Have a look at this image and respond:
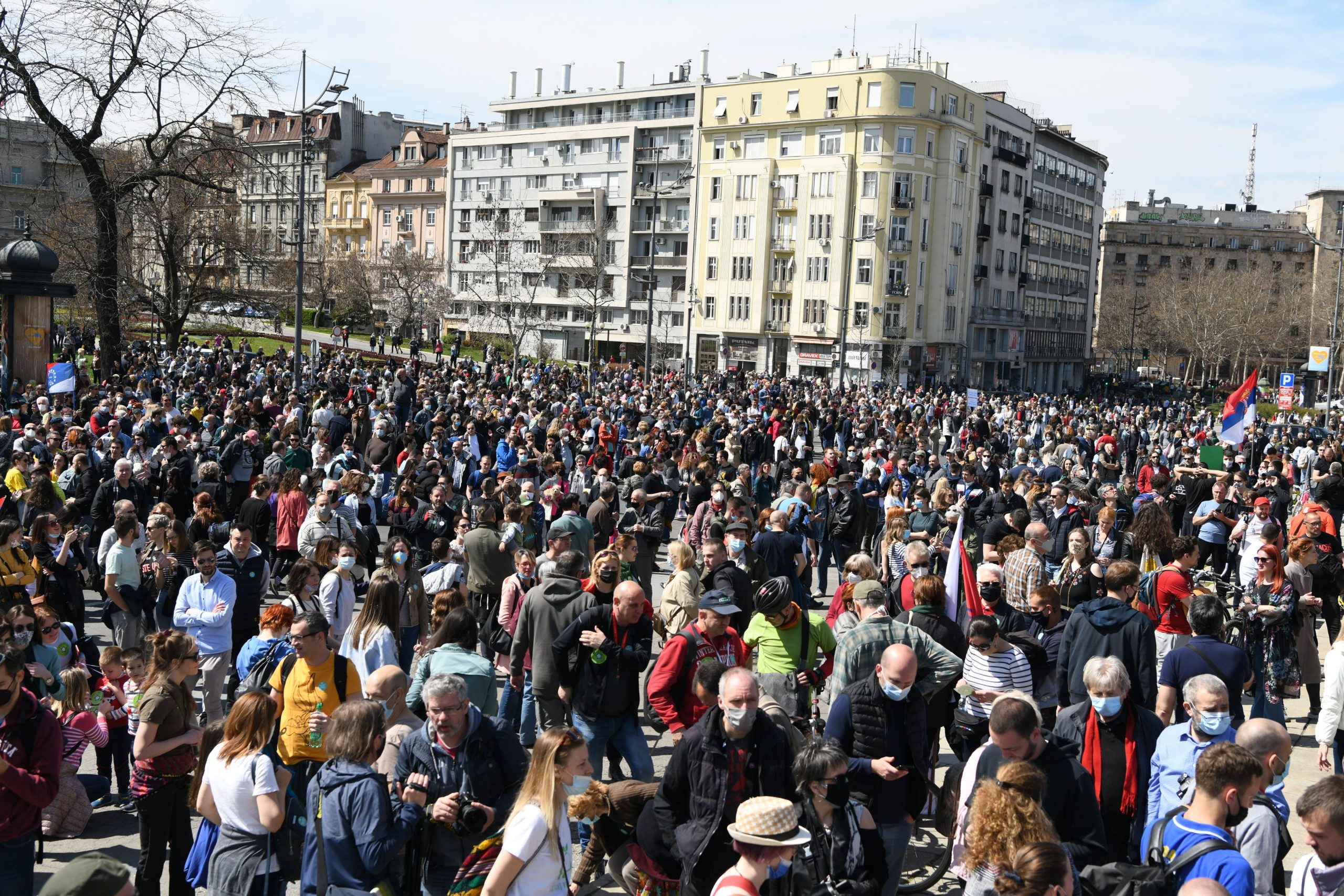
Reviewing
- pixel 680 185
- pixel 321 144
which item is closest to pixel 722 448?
pixel 680 185

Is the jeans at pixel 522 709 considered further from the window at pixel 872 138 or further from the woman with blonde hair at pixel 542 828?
the window at pixel 872 138

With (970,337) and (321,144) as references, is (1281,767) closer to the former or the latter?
(970,337)

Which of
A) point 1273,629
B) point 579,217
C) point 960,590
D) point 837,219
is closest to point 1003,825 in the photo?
point 960,590

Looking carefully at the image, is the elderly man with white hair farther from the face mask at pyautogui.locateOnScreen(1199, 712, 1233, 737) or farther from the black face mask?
the black face mask

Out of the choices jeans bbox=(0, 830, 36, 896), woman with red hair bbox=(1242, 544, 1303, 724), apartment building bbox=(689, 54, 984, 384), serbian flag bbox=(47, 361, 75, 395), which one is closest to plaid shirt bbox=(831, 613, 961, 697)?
woman with red hair bbox=(1242, 544, 1303, 724)

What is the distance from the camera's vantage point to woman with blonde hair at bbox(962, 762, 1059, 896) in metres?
4.05

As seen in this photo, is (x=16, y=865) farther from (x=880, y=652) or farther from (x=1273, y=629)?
(x=1273, y=629)

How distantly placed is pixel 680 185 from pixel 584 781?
69594 millimetres

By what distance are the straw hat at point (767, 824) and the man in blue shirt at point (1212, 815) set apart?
1.41 m

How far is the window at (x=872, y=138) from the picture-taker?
65500 mm

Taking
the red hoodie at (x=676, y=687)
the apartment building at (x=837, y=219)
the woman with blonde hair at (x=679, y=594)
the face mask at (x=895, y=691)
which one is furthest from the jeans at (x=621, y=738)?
the apartment building at (x=837, y=219)

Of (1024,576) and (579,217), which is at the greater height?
(579,217)

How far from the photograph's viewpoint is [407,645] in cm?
899

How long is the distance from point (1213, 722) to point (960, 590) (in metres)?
3.57
